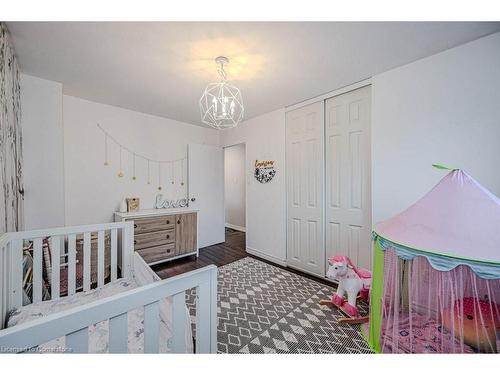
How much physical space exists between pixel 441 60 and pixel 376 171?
3.40 feet

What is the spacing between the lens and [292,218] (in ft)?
9.82

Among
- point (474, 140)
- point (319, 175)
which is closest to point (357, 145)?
point (319, 175)

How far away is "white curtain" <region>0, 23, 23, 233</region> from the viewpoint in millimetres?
1406

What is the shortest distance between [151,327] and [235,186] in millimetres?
4861

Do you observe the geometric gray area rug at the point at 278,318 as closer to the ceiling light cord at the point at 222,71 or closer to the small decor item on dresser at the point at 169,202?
the small decor item on dresser at the point at 169,202

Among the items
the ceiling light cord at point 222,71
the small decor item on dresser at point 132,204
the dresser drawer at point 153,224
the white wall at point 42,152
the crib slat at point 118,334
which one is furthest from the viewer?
the small decor item on dresser at point 132,204

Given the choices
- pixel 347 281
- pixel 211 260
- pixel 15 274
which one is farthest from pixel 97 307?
pixel 211 260

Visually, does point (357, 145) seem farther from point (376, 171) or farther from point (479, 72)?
point (479, 72)

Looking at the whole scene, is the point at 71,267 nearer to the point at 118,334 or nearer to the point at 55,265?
the point at 55,265

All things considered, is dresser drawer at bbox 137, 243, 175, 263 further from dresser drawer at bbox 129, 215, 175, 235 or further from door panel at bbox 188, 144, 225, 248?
door panel at bbox 188, 144, 225, 248

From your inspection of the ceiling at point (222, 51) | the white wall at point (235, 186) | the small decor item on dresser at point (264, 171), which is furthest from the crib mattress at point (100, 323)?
the white wall at point (235, 186)

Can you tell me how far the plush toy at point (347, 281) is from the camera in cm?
185

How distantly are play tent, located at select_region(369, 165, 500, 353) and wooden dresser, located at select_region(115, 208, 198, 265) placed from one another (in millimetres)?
2599

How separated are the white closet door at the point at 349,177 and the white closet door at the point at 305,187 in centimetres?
10
